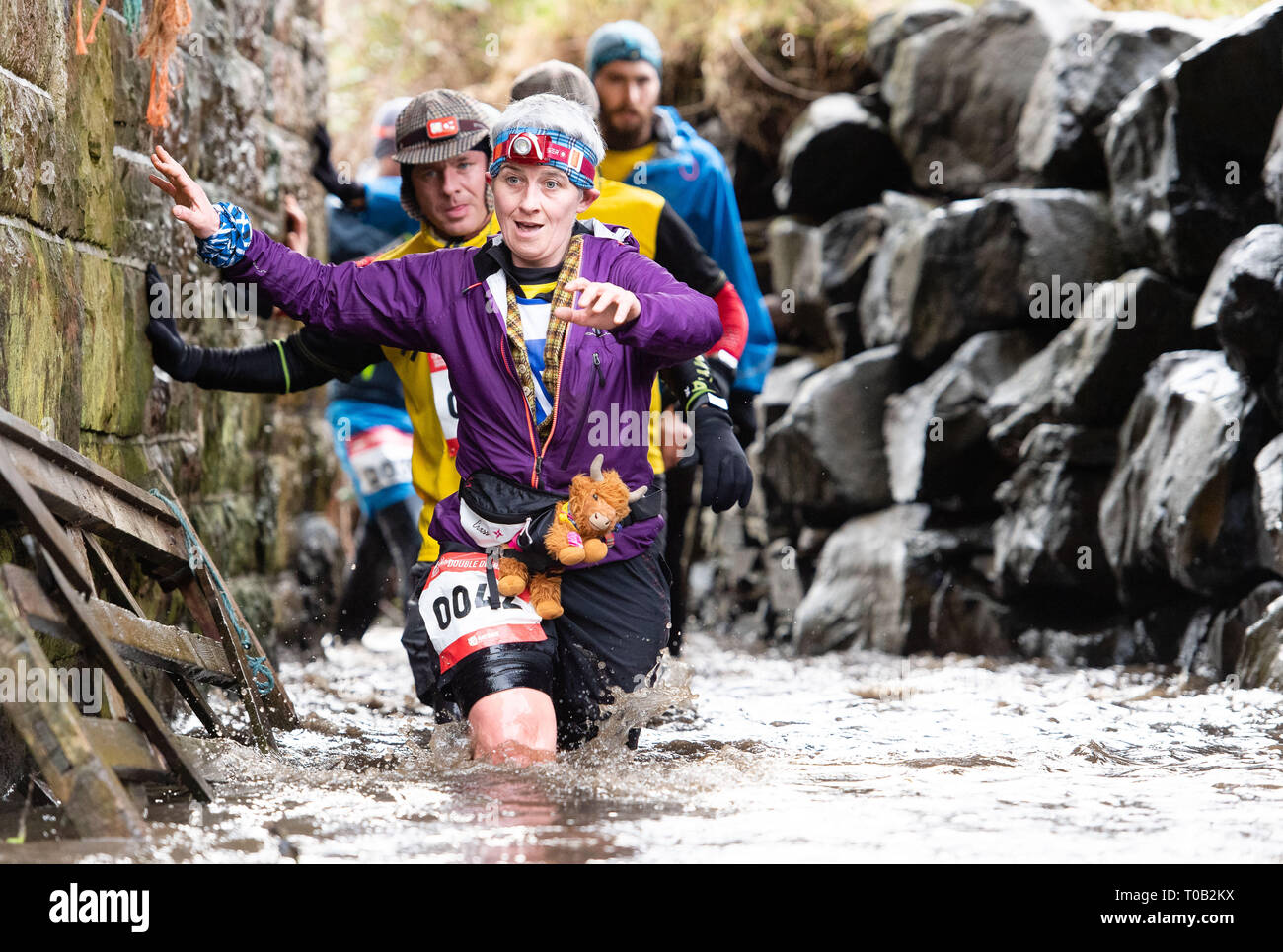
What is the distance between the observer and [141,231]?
4219 mm

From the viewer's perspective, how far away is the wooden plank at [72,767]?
2355mm

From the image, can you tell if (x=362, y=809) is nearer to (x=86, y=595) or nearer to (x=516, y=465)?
(x=86, y=595)

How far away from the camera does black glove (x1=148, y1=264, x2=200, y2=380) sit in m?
3.91

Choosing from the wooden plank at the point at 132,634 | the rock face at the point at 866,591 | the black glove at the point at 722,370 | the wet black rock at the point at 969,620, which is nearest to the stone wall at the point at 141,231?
the wooden plank at the point at 132,634

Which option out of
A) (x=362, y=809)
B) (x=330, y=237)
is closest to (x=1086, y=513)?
(x=330, y=237)

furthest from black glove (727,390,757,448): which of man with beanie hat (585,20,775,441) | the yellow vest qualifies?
the yellow vest

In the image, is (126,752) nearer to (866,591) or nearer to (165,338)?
(165,338)

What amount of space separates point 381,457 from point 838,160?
440 cm

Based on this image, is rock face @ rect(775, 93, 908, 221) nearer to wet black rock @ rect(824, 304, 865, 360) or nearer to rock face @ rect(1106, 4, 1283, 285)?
wet black rock @ rect(824, 304, 865, 360)

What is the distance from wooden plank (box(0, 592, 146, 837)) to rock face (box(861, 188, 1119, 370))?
215 inches

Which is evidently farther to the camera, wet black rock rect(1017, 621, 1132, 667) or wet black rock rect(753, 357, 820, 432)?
wet black rock rect(753, 357, 820, 432)

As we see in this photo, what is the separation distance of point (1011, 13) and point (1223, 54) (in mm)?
2577

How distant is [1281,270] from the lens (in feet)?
15.8

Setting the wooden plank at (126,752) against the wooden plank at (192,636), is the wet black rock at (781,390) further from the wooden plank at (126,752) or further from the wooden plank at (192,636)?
the wooden plank at (126,752)
